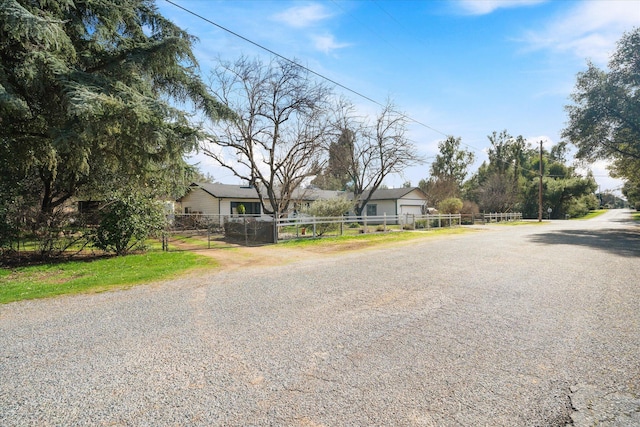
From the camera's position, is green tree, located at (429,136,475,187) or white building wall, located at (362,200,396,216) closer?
white building wall, located at (362,200,396,216)

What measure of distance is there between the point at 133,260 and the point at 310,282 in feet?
20.0

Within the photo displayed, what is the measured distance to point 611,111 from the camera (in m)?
18.3

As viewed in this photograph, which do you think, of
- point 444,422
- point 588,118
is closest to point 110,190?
point 444,422

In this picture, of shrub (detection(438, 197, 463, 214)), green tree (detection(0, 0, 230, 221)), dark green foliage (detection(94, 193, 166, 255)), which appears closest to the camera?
green tree (detection(0, 0, 230, 221))

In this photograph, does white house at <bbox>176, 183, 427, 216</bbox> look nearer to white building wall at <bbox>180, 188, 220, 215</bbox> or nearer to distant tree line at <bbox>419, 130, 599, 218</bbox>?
white building wall at <bbox>180, 188, 220, 215</bbox>

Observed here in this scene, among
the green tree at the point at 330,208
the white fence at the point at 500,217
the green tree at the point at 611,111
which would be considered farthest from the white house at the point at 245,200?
the green tree at the point at 611,111

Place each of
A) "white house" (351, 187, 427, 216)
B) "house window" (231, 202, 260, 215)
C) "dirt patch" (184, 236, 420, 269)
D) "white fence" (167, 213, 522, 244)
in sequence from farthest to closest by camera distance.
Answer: "white house" (351, 187, 427, 216) < "house window" (231, 202, 260, 215) < "white fence" (167, 213, 522, 244) < "dirt patch" (184, 236, 420, 269)

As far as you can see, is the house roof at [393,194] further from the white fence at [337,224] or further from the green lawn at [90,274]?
the green lawn at [90,274]

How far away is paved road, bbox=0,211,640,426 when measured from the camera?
249 cm

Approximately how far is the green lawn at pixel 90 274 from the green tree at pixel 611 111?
22.1 meters

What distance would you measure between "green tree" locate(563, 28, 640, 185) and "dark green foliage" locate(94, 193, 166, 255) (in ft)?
76.0

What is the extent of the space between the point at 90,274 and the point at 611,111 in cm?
2510

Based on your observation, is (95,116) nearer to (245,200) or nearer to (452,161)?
(245,200)

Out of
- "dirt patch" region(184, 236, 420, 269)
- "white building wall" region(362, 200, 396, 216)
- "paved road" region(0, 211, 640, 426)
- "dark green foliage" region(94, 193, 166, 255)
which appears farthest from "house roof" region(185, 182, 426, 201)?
"paved road" region(0, 211, 640, 426)
